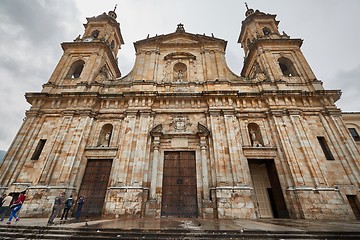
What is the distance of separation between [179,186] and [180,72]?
11.0 m

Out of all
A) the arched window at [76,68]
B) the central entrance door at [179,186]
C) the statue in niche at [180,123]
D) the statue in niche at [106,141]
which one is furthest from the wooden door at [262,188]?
the arched window at [76,68]

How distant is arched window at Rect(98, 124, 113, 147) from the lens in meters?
14.5

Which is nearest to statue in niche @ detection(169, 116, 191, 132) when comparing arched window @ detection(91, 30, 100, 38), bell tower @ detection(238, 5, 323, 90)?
bell tower @ detection(238, 5, 323, 90)

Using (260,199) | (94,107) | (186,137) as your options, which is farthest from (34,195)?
(260,199)

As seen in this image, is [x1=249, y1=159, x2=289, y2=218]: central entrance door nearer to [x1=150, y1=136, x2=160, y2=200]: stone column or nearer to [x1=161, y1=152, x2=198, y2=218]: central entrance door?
[x1=161, y1=152, x2=198, y2=218]: central entrance door

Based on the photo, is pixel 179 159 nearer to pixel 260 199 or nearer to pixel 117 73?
pixel 260 199

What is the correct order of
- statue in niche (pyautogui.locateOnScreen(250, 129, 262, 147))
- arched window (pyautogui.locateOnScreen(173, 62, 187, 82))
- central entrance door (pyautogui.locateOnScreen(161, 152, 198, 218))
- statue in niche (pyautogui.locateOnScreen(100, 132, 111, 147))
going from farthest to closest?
1. arched window (pyautogui.locateOnScreen(173, 62, 187, 82))
2. statue in niche (pyautogui.locateOnScreen(100, 132, 111, 147))
3. statue in niche (pyautogui.locateOnScreen(250, 129, 262, 147))
4. central entrance door (pyautogui.locateOnScreen(161, 152, 198, 218))

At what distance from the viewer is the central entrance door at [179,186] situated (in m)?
11.5

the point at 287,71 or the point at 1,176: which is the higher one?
the point at 287,71

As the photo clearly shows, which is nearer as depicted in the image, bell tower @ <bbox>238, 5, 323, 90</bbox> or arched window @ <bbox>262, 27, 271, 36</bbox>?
bell tower @ <bbox>238, 5, 323, 90</bbox>

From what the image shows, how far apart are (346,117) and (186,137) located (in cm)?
1946

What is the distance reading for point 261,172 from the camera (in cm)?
1502

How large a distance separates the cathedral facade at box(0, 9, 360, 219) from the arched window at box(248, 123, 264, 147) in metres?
0.09

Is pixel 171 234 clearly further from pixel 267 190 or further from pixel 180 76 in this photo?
pixel 180 76
